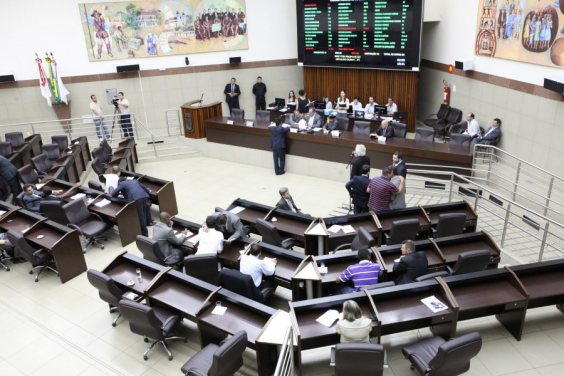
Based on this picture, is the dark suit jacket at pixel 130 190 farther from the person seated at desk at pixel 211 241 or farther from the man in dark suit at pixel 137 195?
the person seated at desk at pixel 211 241

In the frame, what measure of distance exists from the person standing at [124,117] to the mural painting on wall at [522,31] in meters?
10.6

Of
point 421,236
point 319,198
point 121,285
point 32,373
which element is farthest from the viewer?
point 319,198

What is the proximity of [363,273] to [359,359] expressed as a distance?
5.23ft

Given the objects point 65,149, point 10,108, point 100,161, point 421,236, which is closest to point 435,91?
point 421,236

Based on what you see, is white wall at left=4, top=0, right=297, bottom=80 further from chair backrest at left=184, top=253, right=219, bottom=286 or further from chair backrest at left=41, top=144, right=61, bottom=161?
chair backrest at left=184, top=253, right=219, bottom=286

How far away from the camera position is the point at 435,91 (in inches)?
574

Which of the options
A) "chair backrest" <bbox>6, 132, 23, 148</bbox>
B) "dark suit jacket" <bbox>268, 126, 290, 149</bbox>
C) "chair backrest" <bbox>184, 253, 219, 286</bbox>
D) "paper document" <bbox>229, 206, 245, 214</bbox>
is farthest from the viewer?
"chair backrest" <bbox>6, 132, 23, 148</bbox>

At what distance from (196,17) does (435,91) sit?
8.56 metres

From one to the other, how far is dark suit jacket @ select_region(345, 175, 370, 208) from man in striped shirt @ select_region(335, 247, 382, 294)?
2.74 m

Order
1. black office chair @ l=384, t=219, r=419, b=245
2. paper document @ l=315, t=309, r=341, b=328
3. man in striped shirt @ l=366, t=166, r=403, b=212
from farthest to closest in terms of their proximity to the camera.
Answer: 1. man in striped shirt @ l=366, t=166, r=403, b=212
2. black office chair @ l=384, t=219, r=419, b=245
3. paper document @ l=315, t=309, r=341, b=328

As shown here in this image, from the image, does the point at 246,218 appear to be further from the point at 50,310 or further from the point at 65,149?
the point at 65,149

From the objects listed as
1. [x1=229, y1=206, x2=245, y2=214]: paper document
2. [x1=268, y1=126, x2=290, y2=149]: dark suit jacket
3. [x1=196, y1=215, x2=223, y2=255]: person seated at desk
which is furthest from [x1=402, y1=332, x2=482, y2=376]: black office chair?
[x1=268, y1=126, x2=290, y2=149]: dark suit jacket

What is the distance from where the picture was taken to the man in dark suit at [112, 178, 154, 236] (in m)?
9.03

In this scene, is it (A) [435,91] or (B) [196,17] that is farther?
(B) [196,17]
